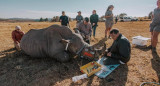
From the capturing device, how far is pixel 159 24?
17.4 ft

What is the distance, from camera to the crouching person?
3.71 meters

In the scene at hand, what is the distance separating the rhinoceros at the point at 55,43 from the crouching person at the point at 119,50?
1.62 ft

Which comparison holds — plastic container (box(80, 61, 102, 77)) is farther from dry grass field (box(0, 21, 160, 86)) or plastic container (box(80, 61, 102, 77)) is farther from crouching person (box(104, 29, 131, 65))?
crouching person (box(104, 29, 131, 65))

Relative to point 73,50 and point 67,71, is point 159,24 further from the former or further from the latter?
point 67,71

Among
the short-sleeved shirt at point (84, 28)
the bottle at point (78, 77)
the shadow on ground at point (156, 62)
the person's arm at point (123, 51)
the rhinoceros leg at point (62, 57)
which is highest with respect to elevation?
the short-sleeved shirt at point (84, 28)

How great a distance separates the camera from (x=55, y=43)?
438 centimetres

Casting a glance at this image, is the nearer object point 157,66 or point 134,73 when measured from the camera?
point 134,73

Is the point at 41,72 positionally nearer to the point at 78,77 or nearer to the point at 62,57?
the point at 62,57

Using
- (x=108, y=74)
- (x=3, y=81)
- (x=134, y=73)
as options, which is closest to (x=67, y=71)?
(x=108, y=74)

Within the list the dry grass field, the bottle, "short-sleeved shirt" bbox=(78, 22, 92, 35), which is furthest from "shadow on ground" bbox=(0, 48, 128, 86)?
"short-sleeved shirt" bbox=(78, 22, 92, 35)

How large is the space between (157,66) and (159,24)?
92.9 inches

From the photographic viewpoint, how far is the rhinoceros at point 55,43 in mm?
4238

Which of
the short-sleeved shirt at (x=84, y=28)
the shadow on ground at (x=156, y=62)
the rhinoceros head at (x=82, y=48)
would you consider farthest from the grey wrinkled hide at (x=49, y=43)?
the shadow on ground at (x=156, y=62)

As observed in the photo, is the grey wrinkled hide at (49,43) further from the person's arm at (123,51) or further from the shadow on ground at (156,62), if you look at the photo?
the shadow on ground at (156,62)
